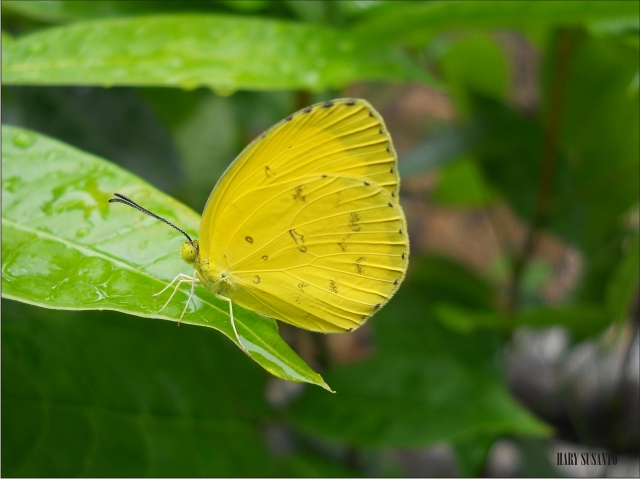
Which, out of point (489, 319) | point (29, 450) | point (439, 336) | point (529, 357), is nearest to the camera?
point (29, 450)

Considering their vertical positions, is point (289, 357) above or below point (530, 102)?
below

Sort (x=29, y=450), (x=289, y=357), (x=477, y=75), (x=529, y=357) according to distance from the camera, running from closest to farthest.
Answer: (x=289, y=357)
(x=29, y=450)
(x=477, y=75)
(x=529, y=357)

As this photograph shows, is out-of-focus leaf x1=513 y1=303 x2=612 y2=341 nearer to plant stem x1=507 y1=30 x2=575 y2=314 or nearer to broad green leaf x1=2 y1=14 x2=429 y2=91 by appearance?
plant stem x1=507 y1=30 x2=575 y2=314

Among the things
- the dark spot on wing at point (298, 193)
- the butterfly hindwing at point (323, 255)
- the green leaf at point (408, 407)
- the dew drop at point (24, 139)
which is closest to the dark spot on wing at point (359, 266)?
the butterfly hindwing at point (323, 255)

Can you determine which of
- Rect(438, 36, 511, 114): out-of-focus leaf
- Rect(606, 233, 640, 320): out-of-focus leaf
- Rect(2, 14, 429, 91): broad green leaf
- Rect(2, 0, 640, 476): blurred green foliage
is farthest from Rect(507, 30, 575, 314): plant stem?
Rect(2, 14, 429, 91): broad green leaf

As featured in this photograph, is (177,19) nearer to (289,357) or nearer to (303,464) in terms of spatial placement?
(289,357)

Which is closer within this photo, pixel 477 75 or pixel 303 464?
pixel 303 464

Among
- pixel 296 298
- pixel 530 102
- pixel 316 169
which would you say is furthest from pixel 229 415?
pixel 530 102
